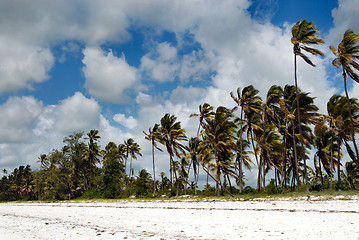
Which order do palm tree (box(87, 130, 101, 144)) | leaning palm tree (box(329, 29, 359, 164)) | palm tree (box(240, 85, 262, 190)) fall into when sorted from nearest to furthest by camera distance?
leaning palm tree (box(329, 29, 359, 164)) < palm tree (box(240, 85, 262, 190)) < palm tree (box(87, 130, 101, 144))

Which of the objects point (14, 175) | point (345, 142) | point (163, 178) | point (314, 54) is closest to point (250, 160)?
point (345, 142)

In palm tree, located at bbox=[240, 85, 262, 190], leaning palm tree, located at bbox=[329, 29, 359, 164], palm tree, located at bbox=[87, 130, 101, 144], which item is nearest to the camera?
leaning palm tree, located at bbox=[329, 29, 359, 164]

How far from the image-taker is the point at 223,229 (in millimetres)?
8203

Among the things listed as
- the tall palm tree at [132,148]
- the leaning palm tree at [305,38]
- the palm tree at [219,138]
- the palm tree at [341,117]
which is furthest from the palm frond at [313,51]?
the tall palm tree at [132,148]

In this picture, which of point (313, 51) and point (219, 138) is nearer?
point (313, 51)

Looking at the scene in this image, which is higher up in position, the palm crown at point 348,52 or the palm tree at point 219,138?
the palm crown at point 348,52

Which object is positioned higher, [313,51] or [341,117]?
[313,51]

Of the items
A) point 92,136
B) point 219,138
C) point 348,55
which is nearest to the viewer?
point 348,55

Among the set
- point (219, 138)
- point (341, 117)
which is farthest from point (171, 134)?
point (341, 117)

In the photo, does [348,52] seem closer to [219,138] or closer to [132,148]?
[219,138]

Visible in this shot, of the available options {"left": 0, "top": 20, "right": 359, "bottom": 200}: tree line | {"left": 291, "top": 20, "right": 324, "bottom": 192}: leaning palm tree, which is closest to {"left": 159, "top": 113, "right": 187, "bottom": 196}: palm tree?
{"left": 0, "top": 20, "right": 359, "bottom": 200}: tree line

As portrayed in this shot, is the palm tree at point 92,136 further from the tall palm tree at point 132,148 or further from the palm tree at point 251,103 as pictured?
the palm tree at point 251,103

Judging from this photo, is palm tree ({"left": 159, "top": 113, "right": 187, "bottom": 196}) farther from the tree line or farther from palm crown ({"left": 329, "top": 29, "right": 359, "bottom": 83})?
palm crown ({"left": 329, "top": 29, "right": 359, "bottom": 83})

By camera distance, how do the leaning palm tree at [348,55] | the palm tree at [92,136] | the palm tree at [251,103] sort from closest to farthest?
1. the leaning palm tree at [348,55]
2. the palm tree at [251,103]
3. the palm tree at [92,136]
